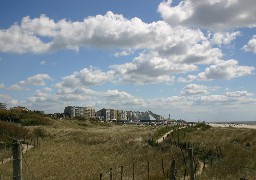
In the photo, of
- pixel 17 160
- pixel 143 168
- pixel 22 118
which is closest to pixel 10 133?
pixel 143 168

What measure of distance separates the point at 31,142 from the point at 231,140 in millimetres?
25283

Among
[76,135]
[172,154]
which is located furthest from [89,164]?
[76,135]

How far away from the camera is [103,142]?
5606 centimetres

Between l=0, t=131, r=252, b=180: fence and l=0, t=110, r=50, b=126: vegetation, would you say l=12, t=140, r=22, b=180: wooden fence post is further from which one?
l=0, t=110, r=50, b=126: vegetation

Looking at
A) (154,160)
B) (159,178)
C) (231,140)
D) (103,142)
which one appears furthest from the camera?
(103,142)

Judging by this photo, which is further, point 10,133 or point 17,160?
point 10,133

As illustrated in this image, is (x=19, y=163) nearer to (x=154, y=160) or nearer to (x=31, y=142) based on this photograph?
(x=154, y=160)

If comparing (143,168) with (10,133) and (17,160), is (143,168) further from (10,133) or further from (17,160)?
(10,133)

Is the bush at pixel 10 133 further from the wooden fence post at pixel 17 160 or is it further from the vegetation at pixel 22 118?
the wooden fence post at pixel 17 160

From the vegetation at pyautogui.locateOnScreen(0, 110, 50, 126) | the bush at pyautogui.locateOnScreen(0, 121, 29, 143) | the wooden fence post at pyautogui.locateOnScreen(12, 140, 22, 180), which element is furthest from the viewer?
the vegetation at pyautogui.locateOnScreen(0, 110, 50, 126)

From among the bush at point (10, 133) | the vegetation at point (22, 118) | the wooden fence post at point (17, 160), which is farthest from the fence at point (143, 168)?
the vegetation at point (22, 118)

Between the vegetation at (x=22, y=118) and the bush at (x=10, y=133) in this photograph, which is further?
the vegetation at (x=22, y=118)

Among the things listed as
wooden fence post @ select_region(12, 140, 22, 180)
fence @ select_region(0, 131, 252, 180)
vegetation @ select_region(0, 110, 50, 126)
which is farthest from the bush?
wooden fence post @ select_region(12, 140, 22, 180)

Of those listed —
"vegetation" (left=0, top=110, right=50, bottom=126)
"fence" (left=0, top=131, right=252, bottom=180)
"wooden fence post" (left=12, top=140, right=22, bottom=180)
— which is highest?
"vegetation" (left=0, top=110, right=50, bottom=126)
